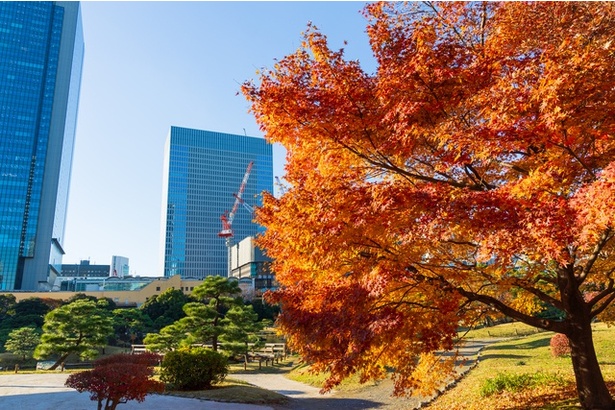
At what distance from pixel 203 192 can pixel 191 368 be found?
16029 cm

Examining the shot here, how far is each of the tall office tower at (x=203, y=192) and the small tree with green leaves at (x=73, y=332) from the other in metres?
133

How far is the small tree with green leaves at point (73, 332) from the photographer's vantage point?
23.1 metres

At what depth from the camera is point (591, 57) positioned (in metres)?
4.83

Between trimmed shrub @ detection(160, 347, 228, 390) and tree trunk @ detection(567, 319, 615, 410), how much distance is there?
10.8 meters

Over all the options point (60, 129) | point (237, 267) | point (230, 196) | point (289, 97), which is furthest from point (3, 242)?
point (289, 97)

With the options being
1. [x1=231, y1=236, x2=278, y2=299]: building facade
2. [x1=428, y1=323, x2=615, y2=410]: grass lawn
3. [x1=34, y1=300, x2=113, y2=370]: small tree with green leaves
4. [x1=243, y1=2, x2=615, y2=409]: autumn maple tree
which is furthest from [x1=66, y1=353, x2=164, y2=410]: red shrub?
[x1=231, y1=236, x2=278, y2=299]: building facade

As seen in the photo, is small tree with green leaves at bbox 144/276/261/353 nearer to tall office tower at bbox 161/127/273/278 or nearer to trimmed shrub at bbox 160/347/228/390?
trimmed shrub at bbox 160/347/228/390

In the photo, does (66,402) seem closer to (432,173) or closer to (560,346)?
(432,173)

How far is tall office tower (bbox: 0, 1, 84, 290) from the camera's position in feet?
292

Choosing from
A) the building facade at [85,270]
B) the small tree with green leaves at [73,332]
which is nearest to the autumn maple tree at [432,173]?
the small tree with green leaves at [73,332]

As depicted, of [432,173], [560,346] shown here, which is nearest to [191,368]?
[432,173]

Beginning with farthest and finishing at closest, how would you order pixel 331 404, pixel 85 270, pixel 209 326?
pixel 85 270 → pixel 209 326 → pixel 331 404

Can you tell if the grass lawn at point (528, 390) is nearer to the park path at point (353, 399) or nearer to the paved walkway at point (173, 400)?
the park path at point (353, 399)

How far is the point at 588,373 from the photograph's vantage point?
24.2 ft
